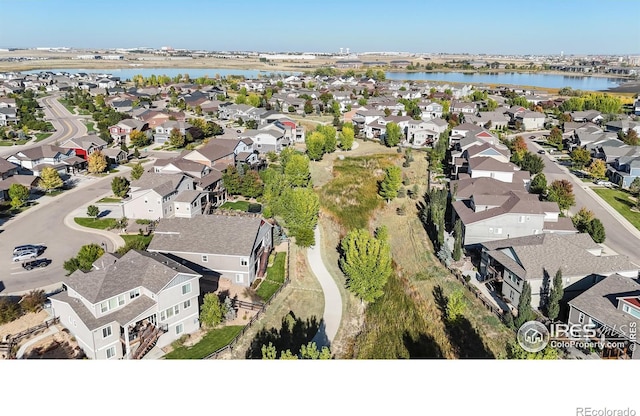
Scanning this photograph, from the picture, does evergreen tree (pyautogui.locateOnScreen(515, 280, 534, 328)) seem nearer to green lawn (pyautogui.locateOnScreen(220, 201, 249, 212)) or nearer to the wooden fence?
the wooden fence

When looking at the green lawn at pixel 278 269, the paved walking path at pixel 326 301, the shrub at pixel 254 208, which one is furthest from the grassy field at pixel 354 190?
the green lawn at pixel 278 269

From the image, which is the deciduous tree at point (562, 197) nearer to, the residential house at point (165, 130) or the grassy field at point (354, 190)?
the grassy field at point (354, 190)

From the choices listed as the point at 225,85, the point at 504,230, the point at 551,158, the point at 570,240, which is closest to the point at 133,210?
the point at 504,230

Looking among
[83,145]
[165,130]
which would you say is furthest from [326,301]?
[165,130]

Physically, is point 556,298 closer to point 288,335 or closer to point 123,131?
point 288,335

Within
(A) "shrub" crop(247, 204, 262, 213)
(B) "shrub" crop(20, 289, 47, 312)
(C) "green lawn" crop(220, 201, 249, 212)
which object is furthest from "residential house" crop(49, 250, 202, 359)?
(C) "green lawn" crop(220, 201, 249, 212)
